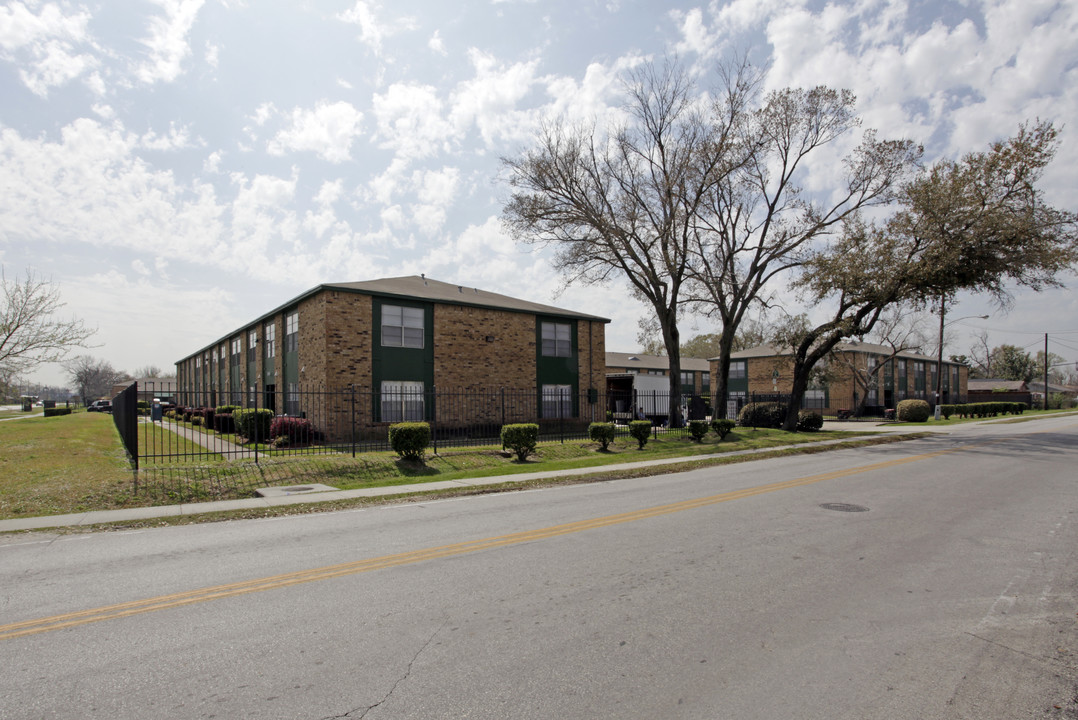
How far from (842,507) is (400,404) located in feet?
60.4

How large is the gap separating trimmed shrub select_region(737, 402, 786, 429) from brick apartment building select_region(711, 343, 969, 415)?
11473mm

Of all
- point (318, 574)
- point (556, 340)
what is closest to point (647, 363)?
point (556, 340)

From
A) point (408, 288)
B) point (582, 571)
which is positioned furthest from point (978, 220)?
point (582, 571)

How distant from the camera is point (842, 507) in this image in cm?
936

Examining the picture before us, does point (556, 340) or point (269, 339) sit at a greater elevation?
point (269, 339)

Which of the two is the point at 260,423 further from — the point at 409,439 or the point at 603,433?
the point at 603,433

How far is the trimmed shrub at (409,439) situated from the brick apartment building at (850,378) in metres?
35.3

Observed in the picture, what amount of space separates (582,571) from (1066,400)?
111279 millimetres

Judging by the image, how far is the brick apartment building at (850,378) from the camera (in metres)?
50.6

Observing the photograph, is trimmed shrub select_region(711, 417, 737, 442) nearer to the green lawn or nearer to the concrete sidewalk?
the green lawn

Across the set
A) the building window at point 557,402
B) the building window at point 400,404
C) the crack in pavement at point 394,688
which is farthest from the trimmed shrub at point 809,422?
the crack in pavement at point 394,688

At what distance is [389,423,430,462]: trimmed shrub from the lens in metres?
15.0

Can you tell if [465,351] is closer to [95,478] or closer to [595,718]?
[95,478]

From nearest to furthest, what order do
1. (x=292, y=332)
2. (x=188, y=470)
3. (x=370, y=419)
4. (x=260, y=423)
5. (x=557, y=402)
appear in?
(x=188, y=470)
(x=260, y=423)
(x=370, y=419)
(x=292, y=332)
(x=557, y=402)
